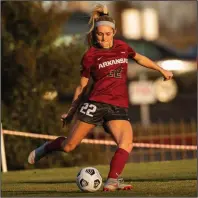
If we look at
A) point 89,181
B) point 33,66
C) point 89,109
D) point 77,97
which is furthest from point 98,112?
point 33,66

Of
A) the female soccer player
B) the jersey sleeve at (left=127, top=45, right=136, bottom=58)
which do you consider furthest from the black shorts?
the jersey sleeve at (left=127, top=45, right=136, bottom=58)

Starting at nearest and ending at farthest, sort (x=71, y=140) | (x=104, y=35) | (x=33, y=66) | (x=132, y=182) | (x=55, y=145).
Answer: (x=104, y=35) < (x=71, y=140) < (x=55, y=145) < (x=132, y=182) < (x=33, y=66)

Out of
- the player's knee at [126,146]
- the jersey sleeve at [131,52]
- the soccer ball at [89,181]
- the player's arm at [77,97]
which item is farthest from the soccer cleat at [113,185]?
the jersey sleeve at [131,52]

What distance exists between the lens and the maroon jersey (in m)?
9.97

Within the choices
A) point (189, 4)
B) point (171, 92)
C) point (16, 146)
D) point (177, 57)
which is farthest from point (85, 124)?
point (189, 4)

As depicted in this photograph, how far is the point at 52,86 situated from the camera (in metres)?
18.1

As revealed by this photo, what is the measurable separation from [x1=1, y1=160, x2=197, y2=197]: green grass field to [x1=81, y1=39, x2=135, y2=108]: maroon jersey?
3.35 ft

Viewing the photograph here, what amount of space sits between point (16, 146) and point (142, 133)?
165 inches

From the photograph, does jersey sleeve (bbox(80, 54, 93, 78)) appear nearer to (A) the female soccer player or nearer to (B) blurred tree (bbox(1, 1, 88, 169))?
(A) the female soccer player

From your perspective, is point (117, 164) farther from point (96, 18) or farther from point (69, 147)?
point (96, 18)

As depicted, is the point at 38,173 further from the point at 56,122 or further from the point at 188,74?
the point at 188,74

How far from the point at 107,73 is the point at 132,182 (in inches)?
68.1

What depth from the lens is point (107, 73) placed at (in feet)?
Result: 32.7

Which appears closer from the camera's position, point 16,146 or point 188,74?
point 16,146
